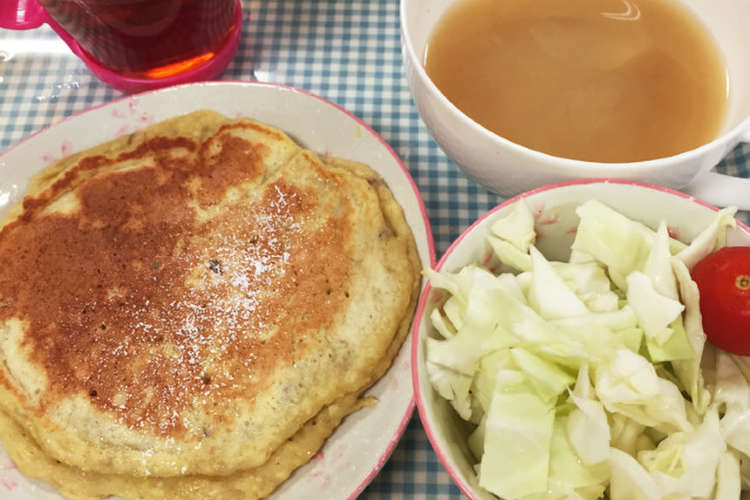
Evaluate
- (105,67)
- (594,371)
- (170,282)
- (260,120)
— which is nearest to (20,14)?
(105,67)

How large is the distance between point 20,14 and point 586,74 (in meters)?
1.01

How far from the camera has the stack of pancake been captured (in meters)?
0.93

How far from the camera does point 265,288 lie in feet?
3.23

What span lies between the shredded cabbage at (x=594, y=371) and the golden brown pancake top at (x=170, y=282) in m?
0.30

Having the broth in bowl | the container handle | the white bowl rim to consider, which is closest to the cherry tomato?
the white bowl rim

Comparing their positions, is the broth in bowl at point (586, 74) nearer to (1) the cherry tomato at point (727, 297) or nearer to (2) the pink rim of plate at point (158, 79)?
(1) the cherry tomato at point (727, 297)

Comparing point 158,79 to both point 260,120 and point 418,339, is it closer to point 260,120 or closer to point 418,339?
point 260,120

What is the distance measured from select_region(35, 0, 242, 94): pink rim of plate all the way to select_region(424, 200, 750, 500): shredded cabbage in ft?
2.40

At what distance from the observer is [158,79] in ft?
4.05

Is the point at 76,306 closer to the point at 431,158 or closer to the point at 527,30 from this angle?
the point at 431,158

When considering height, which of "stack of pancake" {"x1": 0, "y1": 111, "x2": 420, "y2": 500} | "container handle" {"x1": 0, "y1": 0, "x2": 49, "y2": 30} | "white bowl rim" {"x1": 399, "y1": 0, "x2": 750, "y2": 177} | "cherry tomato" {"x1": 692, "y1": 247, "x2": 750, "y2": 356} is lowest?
"stack of pancake" {"x1": 0, "y1": 111, "x2": 420, "y2": 500}

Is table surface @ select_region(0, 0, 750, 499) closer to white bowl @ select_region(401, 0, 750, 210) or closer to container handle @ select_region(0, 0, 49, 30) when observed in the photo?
container handle @ select_region(0, 0, 49, 30)

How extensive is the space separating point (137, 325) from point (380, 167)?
459 mm

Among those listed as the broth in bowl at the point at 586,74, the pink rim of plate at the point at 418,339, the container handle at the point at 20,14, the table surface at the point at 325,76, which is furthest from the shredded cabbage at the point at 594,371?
the container handle at the point at 20,14
